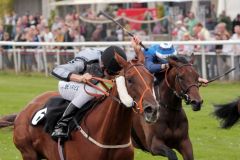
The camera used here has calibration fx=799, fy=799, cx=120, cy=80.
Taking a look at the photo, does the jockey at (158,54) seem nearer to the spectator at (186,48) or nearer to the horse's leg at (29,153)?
the horse's leg at (29,153)

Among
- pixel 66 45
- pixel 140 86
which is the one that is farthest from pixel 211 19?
pixel 140 86

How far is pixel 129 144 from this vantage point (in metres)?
6.75

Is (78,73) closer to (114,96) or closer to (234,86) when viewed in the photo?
(114,96)

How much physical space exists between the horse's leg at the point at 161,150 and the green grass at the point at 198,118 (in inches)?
62.2

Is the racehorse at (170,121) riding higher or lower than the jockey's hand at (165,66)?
lower

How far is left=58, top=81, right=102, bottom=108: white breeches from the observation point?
719 centimetres

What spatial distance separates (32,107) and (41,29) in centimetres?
1574

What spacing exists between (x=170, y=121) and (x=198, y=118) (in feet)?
16.2

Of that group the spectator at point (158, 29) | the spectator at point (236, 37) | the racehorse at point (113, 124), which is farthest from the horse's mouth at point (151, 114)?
the spectator at point (158, 29)

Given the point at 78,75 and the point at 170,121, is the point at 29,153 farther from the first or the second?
the point at 170,121

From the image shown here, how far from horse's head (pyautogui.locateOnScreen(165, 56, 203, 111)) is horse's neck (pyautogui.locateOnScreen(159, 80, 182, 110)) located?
83mm

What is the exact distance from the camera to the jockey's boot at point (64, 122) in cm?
719

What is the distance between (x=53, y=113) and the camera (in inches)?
297

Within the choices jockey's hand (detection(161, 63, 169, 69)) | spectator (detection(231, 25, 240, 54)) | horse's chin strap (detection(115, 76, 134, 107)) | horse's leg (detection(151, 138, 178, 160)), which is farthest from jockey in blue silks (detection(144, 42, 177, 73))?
spectator (detection(231, 25, 240, 54))
